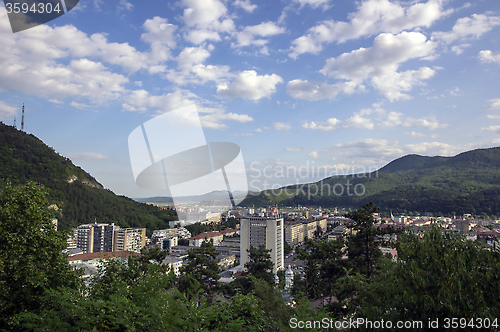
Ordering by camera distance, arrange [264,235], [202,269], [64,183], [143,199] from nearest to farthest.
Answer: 1. [202,269]
2. [264,235]
3. [64,183]
4. [143,199]

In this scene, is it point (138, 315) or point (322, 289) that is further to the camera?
point (322, 289)

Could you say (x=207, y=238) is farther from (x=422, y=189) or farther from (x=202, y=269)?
(x=422, y=189)

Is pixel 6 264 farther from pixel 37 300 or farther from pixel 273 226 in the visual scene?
pixel 273 226

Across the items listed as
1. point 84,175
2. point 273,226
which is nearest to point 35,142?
point 84,175

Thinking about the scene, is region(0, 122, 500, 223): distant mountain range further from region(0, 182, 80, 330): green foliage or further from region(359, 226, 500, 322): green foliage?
region(359, 226, 500, 322): green foliage

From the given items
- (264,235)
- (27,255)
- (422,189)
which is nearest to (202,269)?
(27,255)

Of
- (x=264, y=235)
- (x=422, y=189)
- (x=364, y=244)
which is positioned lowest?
(x=264, y=235)

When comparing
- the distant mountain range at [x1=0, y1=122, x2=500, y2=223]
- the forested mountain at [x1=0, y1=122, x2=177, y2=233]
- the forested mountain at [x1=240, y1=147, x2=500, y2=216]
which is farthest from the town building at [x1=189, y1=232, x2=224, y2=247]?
the forested mountain at [x1=240, y1=147, x2=500, y2=216]
